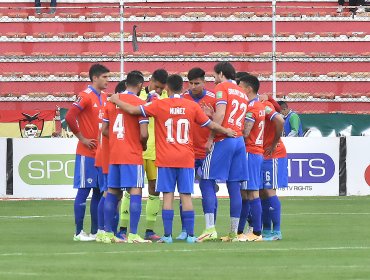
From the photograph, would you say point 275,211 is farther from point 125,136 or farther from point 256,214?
point 125,136

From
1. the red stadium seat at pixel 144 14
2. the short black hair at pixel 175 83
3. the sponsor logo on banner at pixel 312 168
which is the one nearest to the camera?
the short black hair at pixel 175 83

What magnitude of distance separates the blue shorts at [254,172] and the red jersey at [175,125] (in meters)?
1.04

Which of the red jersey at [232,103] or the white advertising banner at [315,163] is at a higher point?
the red jersey at [232,103]

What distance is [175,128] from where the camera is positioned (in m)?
15.7

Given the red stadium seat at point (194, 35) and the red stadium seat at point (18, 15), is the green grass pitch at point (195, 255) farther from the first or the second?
the red stadium seat at point (18, 15)

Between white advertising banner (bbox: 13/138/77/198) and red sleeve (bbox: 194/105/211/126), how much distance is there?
11.3m

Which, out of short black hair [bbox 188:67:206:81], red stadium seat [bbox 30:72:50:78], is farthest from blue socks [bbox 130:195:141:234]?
red stadium seat [bbox 30:72:50:78]

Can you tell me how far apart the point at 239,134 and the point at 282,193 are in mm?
11220

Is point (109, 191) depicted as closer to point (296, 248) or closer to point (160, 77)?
point (160, 77)

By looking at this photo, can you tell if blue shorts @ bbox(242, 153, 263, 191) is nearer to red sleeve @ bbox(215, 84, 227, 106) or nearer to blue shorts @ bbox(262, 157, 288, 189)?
blue shorts @ bbox(262, 157, 288, 189)

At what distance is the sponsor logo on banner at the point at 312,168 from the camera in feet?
89.1

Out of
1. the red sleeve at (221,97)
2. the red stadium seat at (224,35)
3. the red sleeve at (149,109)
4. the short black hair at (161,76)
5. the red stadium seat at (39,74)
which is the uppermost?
the red stadium seat at (224,35)

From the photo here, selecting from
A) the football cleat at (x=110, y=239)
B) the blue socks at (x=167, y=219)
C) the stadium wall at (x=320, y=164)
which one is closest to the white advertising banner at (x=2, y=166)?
the stadium wall at (x=320, y=164)

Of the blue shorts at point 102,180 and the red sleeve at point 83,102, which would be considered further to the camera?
the red sleeve at point 83,102
